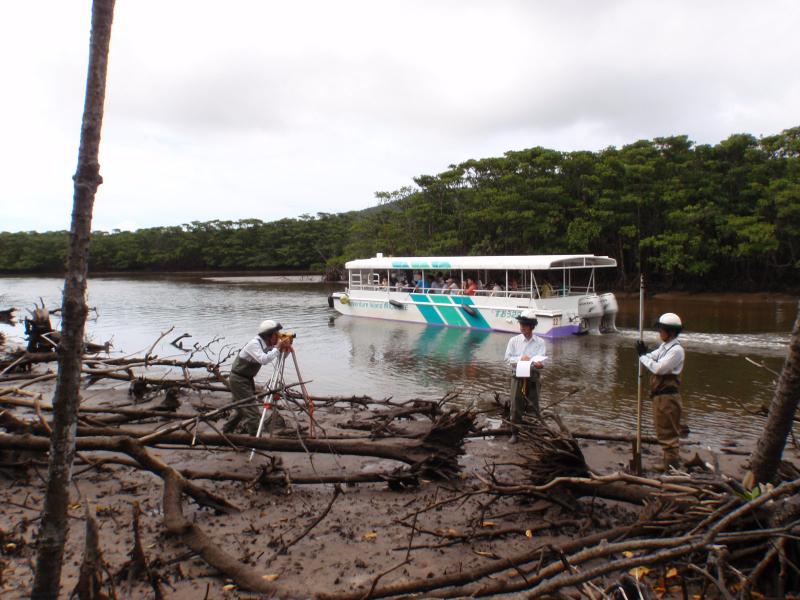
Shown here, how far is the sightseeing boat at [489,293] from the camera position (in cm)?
1984

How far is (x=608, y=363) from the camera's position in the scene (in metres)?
15.0

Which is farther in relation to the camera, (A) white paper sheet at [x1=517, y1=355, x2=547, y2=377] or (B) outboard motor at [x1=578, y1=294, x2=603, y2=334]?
(B) outboard motor at [x1=578, y1=294, x2=603, y2=334]

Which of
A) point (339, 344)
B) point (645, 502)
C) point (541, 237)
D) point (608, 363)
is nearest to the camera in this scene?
point (645, 502)

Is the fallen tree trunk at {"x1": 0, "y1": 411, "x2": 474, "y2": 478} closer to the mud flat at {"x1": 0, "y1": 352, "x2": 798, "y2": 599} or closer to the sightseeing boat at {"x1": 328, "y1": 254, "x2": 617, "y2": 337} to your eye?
the mud flat at {"x1": 0, "y1": 352, "x2": 798, "y2": 599}

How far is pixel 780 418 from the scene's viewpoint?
143 inches

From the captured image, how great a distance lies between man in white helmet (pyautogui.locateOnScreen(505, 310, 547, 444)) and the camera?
24.8ft

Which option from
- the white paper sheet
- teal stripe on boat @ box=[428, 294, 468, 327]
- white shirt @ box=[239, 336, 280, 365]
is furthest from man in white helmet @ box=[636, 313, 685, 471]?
teal stripe on boat @ box=[428, 294, 468, 327]

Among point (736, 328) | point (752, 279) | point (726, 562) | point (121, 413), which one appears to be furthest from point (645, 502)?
point (752, 279)

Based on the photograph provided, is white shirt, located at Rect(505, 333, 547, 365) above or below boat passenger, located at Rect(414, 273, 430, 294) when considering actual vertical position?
below

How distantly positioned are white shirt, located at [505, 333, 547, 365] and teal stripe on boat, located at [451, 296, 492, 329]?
13.7 metres

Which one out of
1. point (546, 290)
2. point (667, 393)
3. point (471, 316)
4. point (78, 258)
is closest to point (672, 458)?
point (667, 393)

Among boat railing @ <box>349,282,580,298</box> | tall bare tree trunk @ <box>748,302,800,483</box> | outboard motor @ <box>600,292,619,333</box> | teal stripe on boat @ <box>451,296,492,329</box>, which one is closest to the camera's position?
tall bare tree trunk @ <box>748,302,800,483</box>

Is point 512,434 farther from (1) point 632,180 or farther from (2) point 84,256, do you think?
(1) point 632,180

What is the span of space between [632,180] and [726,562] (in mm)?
33190
